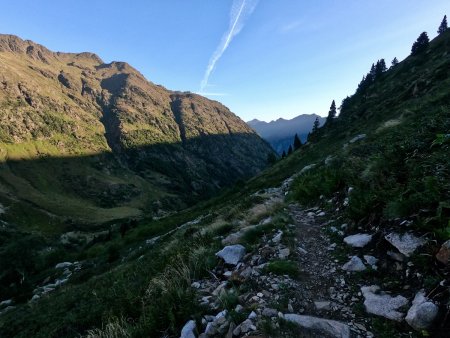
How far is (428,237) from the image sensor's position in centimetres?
589

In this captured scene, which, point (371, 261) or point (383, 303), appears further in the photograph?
point (371, 261)

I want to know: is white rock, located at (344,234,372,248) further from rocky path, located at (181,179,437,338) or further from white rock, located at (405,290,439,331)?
white rock, located at (405,290,439,331)

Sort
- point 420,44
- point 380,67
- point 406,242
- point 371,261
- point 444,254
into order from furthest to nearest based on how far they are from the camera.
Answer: point 380,67
point 420,44
point 371,261
point 406,242
point 444,254

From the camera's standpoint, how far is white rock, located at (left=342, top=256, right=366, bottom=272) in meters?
6.51

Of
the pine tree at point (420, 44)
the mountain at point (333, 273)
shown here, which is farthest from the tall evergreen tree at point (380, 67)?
the mountain at point (333, 273)

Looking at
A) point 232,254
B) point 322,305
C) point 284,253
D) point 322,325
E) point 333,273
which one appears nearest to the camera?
point 322,325

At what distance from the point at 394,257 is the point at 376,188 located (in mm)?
2963

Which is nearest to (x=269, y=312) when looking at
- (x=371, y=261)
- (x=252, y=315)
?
(x=252, y=315)

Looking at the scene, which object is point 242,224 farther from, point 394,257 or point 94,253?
point 94,253

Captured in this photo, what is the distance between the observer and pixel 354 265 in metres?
6.65

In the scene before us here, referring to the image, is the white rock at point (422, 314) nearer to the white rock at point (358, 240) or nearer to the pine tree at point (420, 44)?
the white rock at point (358, 240)

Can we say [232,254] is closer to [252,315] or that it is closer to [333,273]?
[333,273]

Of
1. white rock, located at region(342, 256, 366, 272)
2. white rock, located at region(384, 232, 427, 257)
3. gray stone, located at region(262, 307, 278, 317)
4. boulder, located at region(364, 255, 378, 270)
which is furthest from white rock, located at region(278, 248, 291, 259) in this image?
white rock, located at region(384, 232, 427, 257)

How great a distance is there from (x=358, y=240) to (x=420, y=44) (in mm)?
119562
